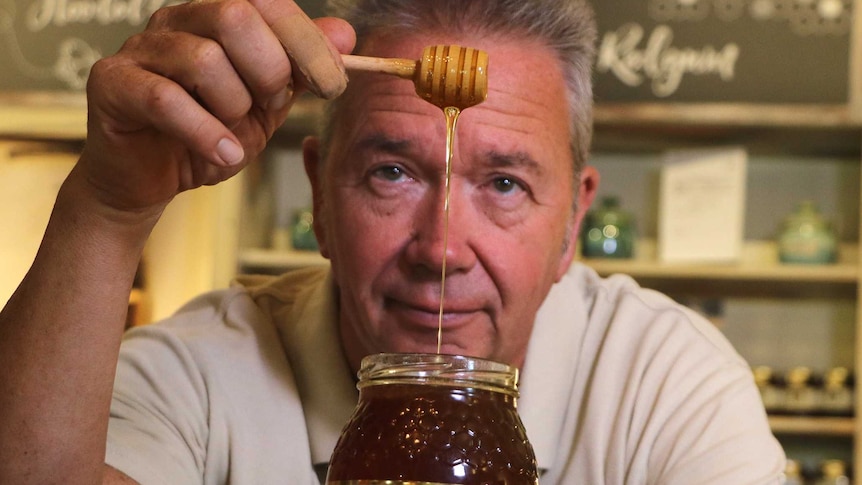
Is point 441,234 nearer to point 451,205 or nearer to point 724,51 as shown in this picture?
point 451,205

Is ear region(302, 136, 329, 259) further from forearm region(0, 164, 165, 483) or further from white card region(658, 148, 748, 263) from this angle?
white card region(658, 148, 748, 263)

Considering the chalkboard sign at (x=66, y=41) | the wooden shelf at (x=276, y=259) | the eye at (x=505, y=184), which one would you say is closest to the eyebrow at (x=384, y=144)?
Result: the eye at (x=505, y=184)

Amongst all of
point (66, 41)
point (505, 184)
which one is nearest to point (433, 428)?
point (505, 184)

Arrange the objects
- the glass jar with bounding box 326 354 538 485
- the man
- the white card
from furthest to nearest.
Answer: the white card
the man
the glass jar with bounding box 326 354 538 485

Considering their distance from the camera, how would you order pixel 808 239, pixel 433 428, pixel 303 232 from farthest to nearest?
pixel 303 232, pixel 808 239, pixel 433 428

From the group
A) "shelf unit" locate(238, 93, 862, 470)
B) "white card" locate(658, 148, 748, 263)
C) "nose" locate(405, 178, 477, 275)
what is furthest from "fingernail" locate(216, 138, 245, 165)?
"white card" locate(658, 148, 748, 263)

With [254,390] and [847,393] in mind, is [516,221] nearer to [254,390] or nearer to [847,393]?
[254,390]
